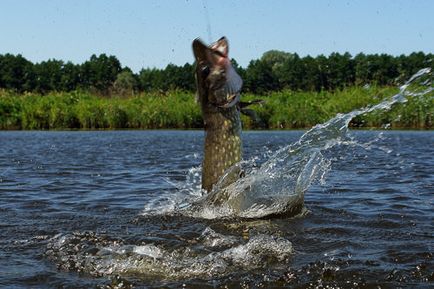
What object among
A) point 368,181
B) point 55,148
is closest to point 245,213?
point 368,181

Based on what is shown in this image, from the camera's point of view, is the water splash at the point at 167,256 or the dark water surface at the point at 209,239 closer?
the dark water surface at the point at 209,239

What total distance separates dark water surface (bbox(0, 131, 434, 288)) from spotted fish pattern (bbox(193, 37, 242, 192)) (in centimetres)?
66

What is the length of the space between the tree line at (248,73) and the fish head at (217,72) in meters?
48.8

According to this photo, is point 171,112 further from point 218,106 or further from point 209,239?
point 209,239

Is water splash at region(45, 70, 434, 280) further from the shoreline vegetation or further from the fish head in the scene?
the shoreline vegetation

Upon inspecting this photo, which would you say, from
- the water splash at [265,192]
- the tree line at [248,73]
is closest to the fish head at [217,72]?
the water splash at [265,192]

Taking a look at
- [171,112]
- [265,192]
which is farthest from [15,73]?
[265,192]

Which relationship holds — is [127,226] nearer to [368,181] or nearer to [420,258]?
[420,258]

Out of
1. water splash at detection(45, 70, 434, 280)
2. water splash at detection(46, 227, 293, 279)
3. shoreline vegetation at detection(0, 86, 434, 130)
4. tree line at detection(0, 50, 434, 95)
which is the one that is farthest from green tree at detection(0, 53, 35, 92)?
water splash at detection(46, 227, 293, 279)

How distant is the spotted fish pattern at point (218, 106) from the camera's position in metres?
6.60

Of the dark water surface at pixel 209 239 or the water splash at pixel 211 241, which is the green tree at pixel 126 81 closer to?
the dark water surface at pixel 209 239

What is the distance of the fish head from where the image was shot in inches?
258

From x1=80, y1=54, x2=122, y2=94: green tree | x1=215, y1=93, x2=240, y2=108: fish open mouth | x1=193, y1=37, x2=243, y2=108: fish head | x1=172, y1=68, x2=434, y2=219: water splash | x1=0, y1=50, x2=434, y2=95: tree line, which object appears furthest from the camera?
x1=80, y1=54, x2=122, y2=94: green tree

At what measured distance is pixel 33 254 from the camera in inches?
225
